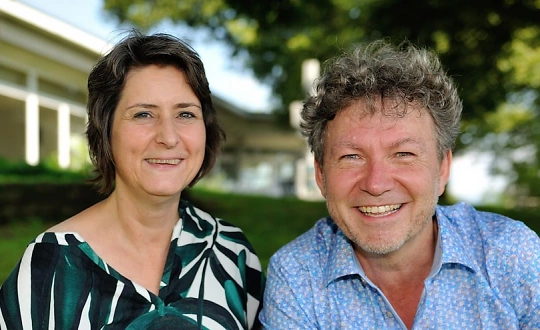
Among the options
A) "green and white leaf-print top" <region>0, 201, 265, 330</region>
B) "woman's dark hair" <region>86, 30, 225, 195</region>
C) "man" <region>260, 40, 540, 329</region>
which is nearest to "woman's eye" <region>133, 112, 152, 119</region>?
"woman's dark hair" <region>86, 30, 225, 195</region>

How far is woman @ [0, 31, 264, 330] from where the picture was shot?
233 centimetres

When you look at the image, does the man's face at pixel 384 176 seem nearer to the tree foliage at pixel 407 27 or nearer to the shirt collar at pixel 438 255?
the shirt collar at pixel 438 255

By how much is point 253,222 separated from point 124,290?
609 centimetres

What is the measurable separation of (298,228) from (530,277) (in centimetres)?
599

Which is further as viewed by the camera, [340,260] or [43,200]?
[43,200]

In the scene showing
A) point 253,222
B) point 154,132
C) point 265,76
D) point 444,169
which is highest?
point 265,76

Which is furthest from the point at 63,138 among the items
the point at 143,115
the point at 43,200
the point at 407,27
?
the point at 143,115

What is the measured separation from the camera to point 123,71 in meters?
2.51

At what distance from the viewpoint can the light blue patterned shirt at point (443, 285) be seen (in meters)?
2.19

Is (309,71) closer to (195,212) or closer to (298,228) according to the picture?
(298,228)

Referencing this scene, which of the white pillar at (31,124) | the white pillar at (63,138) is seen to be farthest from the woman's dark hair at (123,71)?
the white pillar at (63,138)

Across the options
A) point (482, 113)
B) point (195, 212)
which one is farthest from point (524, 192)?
point (195, 212)

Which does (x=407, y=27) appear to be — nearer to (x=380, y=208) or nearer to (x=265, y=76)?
(x=380, y=208)

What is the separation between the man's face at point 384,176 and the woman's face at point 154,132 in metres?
0.69
